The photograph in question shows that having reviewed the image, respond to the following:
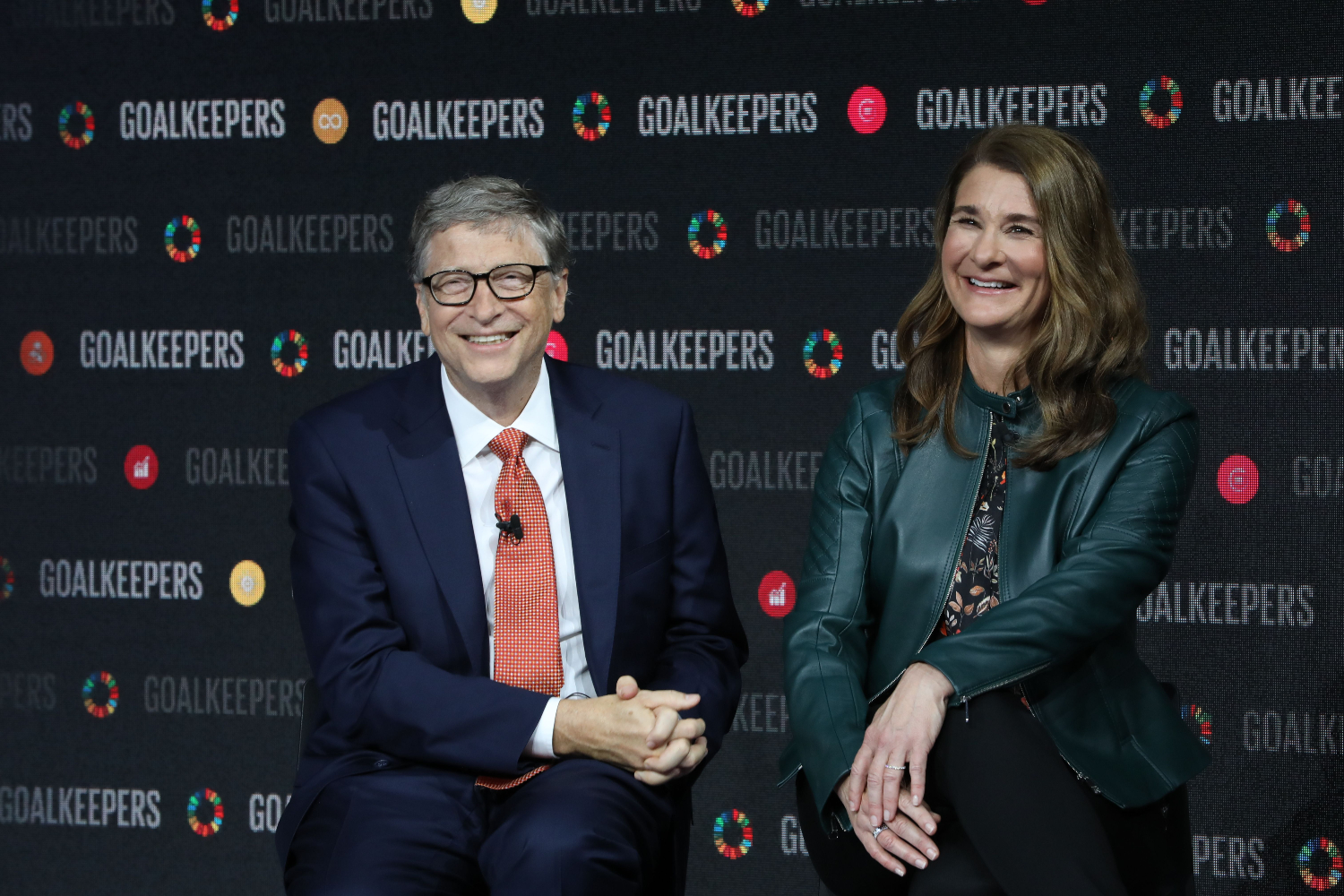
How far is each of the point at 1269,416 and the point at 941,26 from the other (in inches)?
42.7

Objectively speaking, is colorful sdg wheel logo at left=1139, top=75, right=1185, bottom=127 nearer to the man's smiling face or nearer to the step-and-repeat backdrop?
the step-and-repeat backdrop

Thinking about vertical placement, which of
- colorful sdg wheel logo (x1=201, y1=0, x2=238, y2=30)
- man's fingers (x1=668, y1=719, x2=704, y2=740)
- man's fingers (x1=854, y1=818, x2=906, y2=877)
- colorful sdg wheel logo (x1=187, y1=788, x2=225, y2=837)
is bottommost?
colorful sdg wheel logo (x1=187, y1=788, x2=225, y2=837)

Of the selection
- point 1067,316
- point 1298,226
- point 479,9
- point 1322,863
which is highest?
point 479,9

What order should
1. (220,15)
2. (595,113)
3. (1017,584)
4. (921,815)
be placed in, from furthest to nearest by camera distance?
(220,15) → (595,113) → (1017,584) → (921,815)

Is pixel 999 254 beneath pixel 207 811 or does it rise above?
above

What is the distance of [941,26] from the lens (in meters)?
2.87

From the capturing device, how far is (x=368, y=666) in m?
1.93

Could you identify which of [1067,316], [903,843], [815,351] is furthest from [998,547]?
[815,351]

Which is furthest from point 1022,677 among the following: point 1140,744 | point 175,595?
point 175,595

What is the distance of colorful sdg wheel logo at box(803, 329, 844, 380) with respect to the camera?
2961 mm

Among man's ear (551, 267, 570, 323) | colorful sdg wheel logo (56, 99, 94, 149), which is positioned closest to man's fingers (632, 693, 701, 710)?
man's ear (551, 267, 570, 323)

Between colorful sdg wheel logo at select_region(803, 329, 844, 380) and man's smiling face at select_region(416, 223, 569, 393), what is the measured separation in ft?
3.35

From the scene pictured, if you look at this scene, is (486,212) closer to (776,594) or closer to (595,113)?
(595,113)

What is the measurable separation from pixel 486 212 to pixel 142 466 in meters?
1.56
